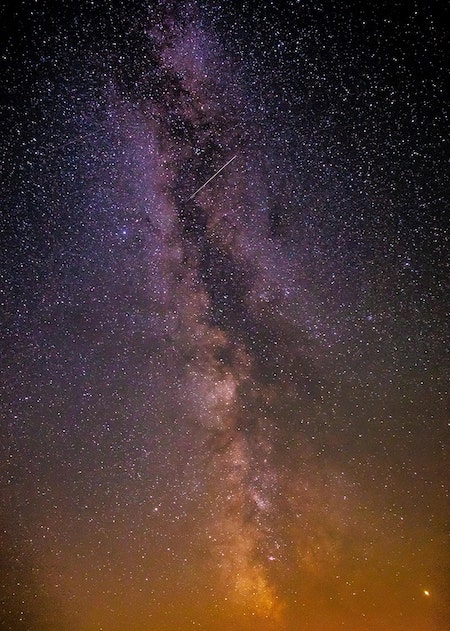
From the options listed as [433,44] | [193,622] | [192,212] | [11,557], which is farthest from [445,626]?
[433,44]

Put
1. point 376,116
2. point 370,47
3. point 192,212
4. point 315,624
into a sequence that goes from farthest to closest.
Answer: point 315,624, point 192,212, point 376,116, point 370,47

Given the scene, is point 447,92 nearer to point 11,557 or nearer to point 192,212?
point 192,212

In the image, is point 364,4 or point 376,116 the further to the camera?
point 376,116

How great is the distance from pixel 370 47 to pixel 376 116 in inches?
17.3

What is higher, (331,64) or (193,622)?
(331,64)

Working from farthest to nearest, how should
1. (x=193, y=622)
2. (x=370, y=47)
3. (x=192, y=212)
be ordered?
(x=193, y=622) < (x=192, y=212) < (x=370, y=47)

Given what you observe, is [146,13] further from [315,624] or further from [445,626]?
[445,626]

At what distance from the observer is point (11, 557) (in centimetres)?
545

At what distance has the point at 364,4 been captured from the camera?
2.14 metres

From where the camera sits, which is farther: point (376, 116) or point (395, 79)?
point (376, 116)

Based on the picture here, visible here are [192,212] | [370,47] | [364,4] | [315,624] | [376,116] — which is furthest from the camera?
[315,624]

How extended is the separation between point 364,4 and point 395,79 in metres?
0.50

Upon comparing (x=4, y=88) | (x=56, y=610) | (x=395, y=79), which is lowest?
(x=56, y=610)

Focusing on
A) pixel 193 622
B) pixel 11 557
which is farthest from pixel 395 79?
pixel 11 557
